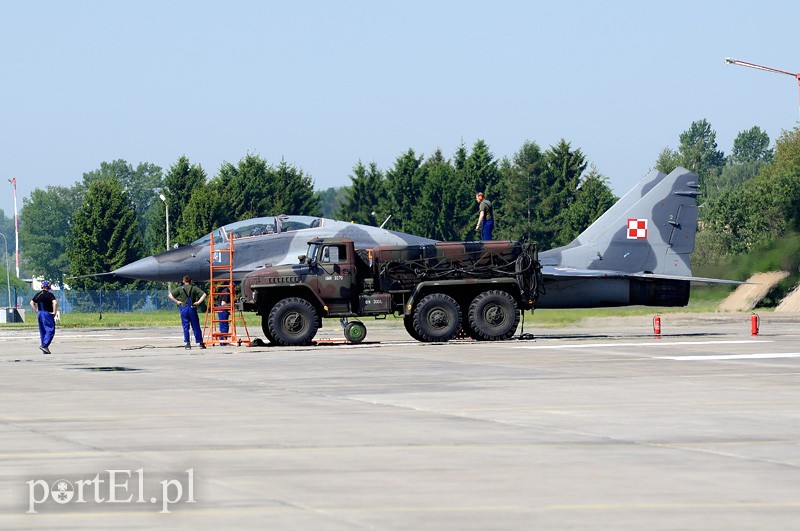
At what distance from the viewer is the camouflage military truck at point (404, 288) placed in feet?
96.7

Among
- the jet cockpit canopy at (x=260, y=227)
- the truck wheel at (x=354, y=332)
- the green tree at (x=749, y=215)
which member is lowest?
the truck wheel at (x=354, y=332)

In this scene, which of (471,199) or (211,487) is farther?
(471,199)

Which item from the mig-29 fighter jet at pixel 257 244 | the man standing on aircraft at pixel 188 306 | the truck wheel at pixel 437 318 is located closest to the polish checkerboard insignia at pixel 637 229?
the mig-29 fighter jet at pixel 257 244

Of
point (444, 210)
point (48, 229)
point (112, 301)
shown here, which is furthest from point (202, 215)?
point (48, 229)

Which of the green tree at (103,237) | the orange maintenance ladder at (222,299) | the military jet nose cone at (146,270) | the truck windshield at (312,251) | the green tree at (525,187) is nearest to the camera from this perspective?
the truck windshield at (312,251)

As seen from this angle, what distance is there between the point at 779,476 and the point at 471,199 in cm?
8624

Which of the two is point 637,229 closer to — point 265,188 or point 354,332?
point 354,332

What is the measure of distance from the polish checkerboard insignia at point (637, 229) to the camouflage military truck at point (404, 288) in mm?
5567

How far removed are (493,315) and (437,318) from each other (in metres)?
1.34

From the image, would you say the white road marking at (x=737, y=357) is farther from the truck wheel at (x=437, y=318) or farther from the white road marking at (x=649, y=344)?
the truck wheel at (x=437, y=318)

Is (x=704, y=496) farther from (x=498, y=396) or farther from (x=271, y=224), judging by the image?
(x=271, y=224)

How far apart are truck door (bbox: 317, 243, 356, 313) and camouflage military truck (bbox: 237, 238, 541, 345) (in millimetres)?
23

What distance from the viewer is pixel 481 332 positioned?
29.9 m

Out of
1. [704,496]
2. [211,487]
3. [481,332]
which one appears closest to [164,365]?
[481,332]
